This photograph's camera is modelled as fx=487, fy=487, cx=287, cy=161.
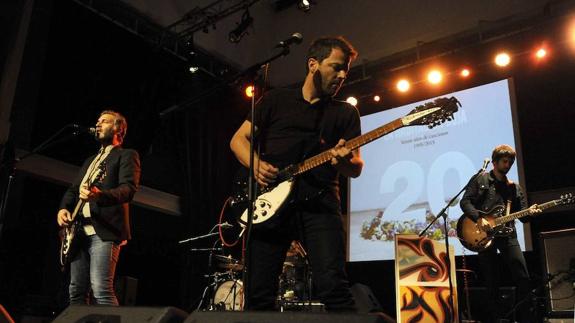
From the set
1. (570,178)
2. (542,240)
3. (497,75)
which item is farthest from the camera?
(497,75)

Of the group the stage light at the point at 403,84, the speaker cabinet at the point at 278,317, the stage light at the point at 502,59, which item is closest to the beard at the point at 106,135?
the speaker cabinet at the point at 278,317

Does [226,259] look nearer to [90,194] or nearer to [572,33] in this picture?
[90,194]

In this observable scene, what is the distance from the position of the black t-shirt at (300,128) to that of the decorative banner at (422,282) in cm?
209

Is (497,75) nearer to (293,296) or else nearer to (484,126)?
(484,126)

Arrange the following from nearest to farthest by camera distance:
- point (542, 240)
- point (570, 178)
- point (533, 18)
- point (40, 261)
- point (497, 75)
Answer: point (542, 240), point (40, 261), point (570, 178), point (533, 18), point (497, 75)

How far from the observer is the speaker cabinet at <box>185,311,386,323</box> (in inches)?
53.3

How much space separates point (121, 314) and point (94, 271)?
1.61 meters

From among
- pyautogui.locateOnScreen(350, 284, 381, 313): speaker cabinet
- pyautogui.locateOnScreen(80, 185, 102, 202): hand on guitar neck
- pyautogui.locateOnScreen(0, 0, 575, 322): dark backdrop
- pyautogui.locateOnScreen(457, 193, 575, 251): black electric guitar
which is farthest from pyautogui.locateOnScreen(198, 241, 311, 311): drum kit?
pyautogui.locateOnScreen(80, 185, 102, 202): hand on guitar neck

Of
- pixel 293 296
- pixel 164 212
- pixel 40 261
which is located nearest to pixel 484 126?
pixel 293 296

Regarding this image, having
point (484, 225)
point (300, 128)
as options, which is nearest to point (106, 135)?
point (300, 128)

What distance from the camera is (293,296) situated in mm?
6129

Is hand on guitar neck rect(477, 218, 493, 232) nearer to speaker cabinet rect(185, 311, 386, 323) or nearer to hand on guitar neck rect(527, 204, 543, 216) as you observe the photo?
hand on guitar neck rect(527, 204, 543, 216)

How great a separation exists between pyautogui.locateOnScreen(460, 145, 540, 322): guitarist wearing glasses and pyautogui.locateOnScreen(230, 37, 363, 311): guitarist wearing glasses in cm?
341

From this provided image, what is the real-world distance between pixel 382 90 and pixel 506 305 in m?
3.92
